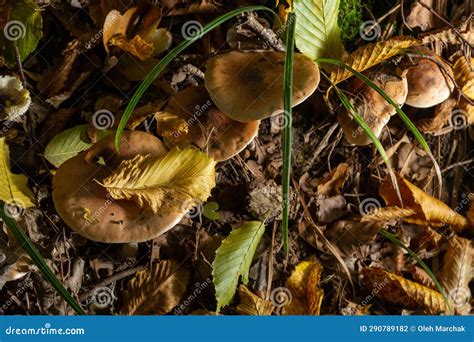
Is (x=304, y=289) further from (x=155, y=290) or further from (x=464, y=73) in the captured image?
(x=464, y=73)

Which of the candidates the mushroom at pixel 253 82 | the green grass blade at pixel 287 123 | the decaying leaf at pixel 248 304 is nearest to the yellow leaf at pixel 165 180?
the mushroom at pixel 253 82

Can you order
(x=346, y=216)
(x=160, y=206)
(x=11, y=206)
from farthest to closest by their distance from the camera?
1. (x=346, y=216)
2. (x=11, y=206)
3. (x=160, y=206)

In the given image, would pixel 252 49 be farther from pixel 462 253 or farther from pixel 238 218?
pixel 462 253

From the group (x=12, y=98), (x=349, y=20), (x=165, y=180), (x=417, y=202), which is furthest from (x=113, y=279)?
(x=349, y=20)

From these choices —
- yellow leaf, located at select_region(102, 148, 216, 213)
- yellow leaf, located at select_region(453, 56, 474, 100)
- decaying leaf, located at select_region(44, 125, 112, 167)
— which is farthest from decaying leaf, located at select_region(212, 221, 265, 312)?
yellow leaf, located at select_region(453, 56, 474, 100)

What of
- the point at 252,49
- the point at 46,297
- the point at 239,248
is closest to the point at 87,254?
the point at 46,297

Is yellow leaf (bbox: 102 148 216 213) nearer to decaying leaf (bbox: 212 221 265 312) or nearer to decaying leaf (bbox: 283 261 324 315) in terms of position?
decaying leaf (bbox: 212 221 265 312)

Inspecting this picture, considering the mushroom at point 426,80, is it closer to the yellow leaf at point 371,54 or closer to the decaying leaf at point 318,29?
the yellow leaf at point 371,54
